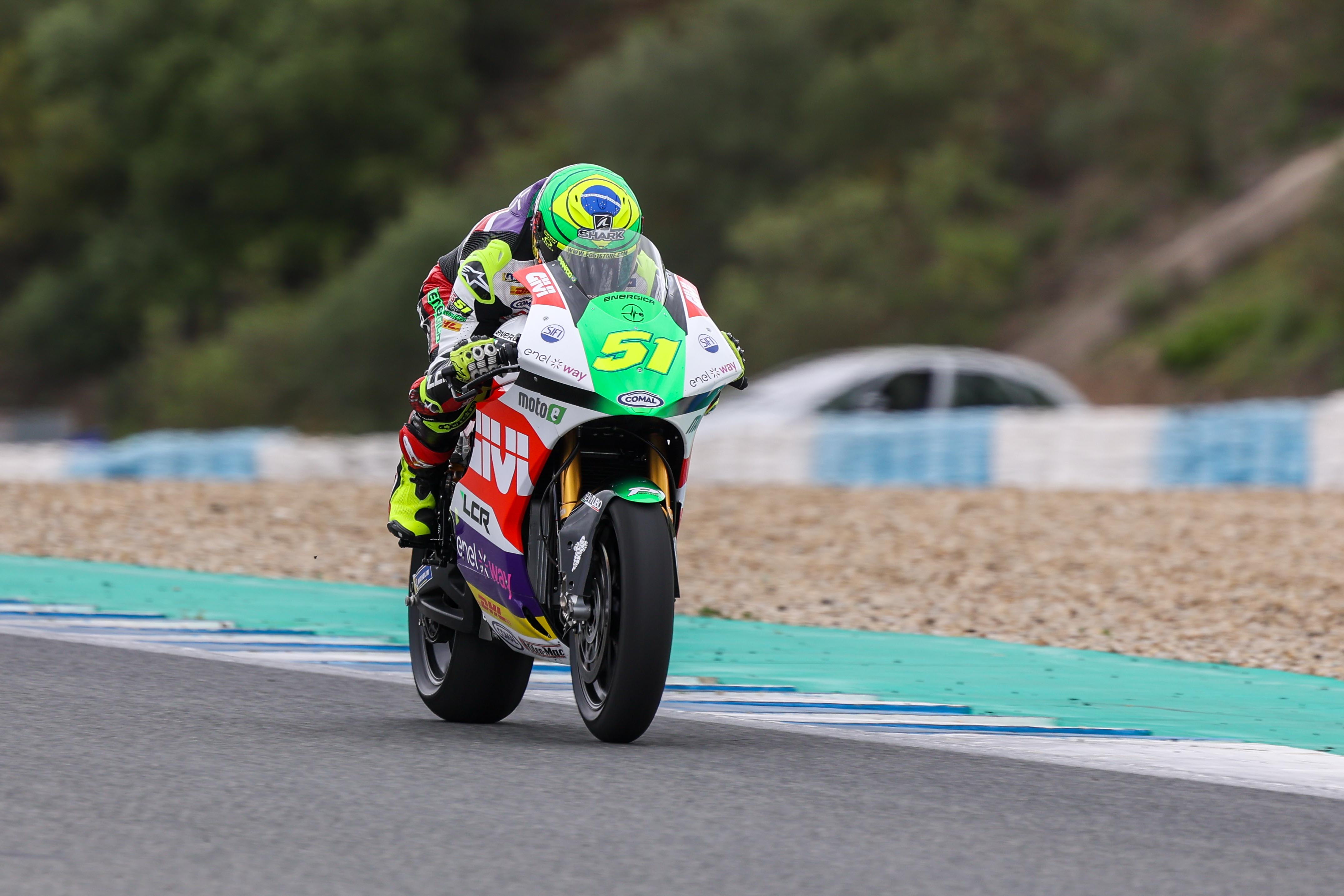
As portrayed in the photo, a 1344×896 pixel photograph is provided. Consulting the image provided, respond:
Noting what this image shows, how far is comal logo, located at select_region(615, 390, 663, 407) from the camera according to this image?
17.5 feet

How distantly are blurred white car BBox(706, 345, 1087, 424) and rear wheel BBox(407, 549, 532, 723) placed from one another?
452 inches

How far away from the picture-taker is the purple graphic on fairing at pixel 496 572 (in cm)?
566

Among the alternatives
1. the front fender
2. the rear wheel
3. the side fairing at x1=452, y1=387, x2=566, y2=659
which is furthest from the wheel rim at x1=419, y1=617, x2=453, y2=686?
the front fender

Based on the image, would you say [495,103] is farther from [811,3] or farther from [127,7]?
[811,3]

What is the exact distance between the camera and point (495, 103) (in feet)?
205

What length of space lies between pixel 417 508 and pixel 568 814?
2.08 m

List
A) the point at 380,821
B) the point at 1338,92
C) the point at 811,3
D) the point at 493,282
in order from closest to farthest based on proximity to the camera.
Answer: the point at 380,821 < the point at 493,282 < the point at 1338,92 < the point at 811,3

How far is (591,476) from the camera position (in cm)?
559

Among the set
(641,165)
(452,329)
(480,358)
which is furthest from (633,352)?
(641,165)

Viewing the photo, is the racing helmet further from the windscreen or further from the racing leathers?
the racing leathers

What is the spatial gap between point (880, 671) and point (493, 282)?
252 centimetres

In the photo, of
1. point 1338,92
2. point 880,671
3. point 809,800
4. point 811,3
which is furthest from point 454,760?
point 811,3

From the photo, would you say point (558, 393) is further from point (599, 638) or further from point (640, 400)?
point (599, 638)

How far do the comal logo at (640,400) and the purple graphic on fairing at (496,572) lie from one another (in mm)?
643
